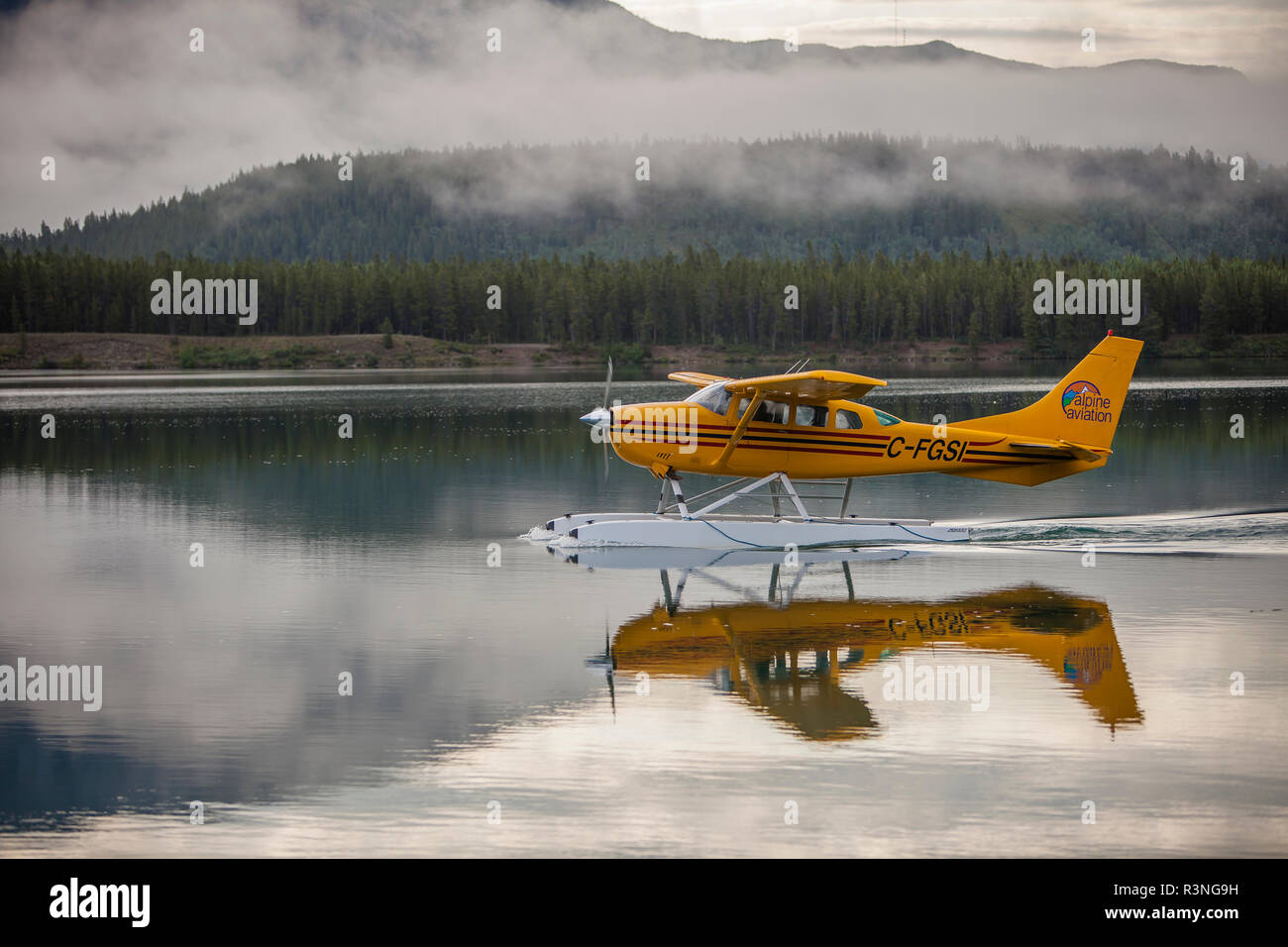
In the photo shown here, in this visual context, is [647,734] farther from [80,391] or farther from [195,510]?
[80,391]

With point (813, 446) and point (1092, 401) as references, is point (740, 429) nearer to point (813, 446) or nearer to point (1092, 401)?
point (813, 446)

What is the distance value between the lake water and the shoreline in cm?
8485

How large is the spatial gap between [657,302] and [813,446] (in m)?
127

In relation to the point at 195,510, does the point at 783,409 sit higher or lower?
higher

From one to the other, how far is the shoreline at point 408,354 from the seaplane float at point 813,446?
8324cm

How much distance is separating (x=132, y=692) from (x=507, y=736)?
313 cm

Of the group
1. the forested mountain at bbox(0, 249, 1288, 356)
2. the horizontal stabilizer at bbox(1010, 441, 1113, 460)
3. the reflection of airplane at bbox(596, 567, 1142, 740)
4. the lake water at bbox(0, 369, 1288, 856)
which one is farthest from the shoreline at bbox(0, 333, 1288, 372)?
the reflection of airplane at bbox(596, 567, 1142, 740)

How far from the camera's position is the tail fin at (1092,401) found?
674 inches

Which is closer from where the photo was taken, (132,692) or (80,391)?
(132,692)

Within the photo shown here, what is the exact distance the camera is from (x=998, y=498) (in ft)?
68.3

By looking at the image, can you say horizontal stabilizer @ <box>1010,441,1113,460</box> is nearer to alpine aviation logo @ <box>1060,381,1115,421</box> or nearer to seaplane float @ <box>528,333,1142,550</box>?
seaplane float @ <box>528,333,1142,550</box>

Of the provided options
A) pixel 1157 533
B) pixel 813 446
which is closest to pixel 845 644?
pixel 813 446
